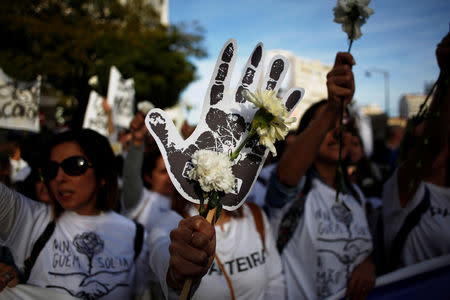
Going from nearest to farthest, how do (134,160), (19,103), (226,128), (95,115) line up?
(226,128), (134,160), (19,103), (95,115)

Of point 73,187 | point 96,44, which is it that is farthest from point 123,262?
point 96,44

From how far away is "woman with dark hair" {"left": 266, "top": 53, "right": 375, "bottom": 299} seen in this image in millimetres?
1733

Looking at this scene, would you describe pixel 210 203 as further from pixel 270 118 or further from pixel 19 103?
pixel 19 103

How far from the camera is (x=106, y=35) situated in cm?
1594

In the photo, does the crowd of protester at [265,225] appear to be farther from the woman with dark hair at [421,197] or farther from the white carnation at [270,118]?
the white carnation at [270,118]

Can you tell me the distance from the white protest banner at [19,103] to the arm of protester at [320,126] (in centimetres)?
274

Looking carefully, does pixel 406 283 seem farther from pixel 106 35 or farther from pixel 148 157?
pixel 106 35

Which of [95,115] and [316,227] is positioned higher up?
[95,115]

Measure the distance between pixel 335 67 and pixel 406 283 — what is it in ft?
4.22

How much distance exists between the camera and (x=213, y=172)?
43.8 inches

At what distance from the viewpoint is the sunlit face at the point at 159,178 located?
287cm

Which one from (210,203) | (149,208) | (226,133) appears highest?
(226,133)

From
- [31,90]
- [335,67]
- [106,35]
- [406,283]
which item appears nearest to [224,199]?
[335,67]

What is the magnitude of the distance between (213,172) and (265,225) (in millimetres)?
938
